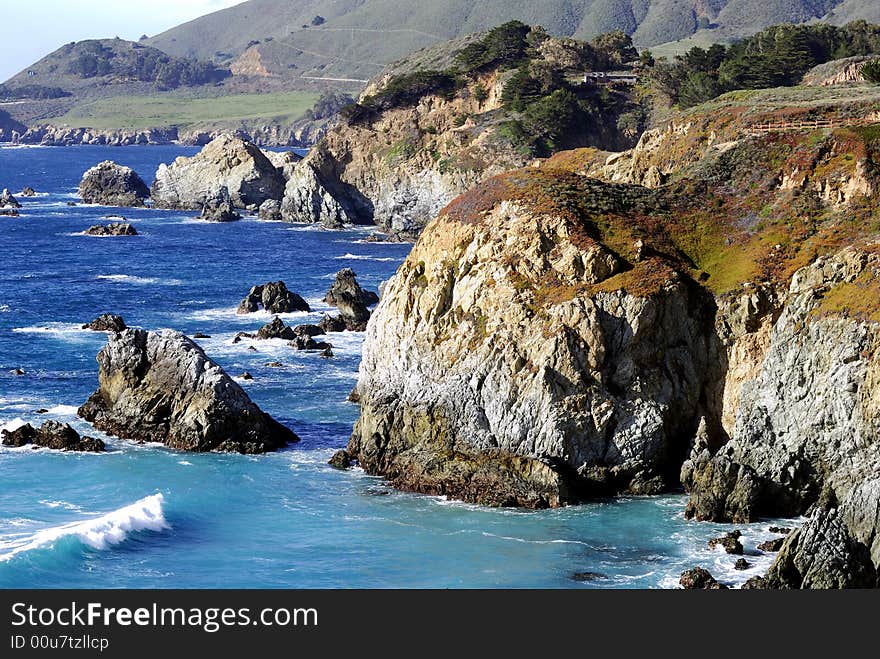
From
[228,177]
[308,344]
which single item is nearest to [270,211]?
[228,177]

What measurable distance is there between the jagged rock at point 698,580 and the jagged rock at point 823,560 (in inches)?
84.4

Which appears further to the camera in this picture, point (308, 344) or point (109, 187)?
point (109, 187)

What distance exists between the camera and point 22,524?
5209cm

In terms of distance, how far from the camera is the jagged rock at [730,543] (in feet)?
157

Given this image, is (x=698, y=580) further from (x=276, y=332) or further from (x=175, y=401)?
(x=276, y=332)

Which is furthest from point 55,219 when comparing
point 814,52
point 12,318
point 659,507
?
point 659,507

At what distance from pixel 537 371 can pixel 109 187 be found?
141 metres

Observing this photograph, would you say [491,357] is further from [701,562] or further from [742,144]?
[742,144]

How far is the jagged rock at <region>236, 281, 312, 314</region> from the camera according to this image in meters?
95.9

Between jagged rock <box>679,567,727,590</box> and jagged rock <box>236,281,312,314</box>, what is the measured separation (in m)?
55.4

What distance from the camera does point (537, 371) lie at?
54.5m

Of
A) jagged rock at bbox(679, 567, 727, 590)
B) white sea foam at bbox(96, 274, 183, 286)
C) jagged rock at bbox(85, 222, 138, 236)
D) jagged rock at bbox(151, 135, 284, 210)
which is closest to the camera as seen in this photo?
jagged rock at bbox(679, 567, 727, 590)

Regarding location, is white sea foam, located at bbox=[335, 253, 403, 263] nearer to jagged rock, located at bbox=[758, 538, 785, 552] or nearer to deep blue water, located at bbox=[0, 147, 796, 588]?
deep blue water, located at bbox=[0, 147, 796, 588]

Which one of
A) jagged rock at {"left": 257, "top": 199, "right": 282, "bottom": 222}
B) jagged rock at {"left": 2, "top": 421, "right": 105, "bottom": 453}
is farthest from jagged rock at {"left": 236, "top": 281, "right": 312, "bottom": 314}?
jagged rock at {"left": 257, "top": 199, "right": 282, "bottom": 222}
